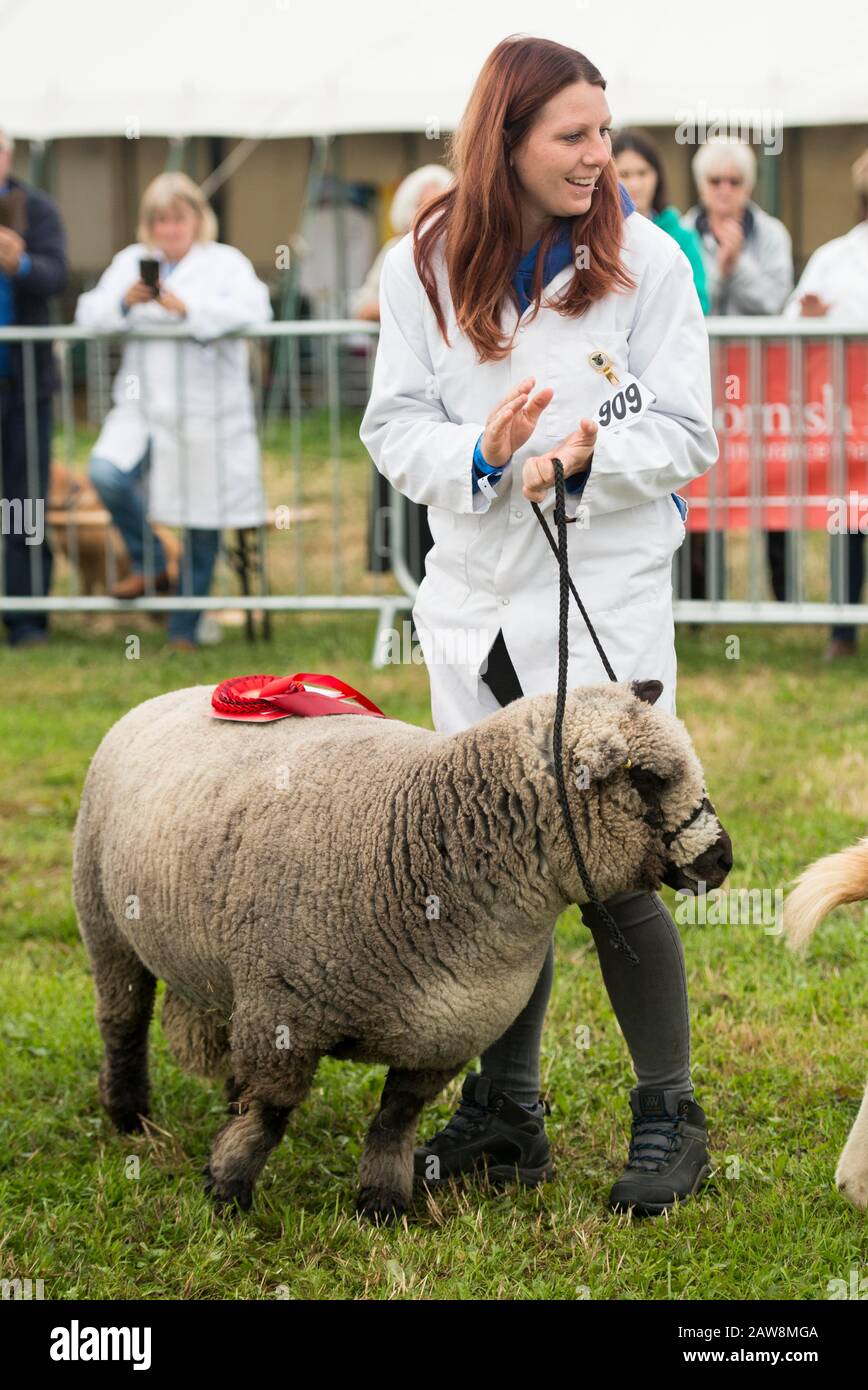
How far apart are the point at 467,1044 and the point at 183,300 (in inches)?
244

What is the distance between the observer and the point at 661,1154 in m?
3.41

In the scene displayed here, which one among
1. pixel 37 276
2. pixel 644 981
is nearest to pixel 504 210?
pixel 644 981

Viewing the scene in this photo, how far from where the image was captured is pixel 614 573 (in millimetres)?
3227

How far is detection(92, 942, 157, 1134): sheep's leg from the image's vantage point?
145 inches

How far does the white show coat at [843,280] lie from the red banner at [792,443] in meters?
0.32

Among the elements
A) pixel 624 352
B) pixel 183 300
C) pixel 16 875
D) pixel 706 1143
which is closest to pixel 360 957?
pixel 706 1143

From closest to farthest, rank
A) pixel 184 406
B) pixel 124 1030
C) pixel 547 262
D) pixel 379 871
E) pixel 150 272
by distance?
pixel 379 871
pixel 547 262
pixel 124 1030
pixel 150 272
pixel 184 406

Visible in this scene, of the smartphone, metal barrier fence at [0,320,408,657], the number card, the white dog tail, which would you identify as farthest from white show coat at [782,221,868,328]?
the white dog tail

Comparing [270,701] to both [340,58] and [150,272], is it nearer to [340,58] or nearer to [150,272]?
[150,272]

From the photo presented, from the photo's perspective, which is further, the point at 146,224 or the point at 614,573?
the point at 146,224

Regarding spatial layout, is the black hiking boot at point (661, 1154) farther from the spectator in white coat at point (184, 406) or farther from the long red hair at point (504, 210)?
the spectator in white coat at point (184, 406)

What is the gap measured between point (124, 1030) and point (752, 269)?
6.34m

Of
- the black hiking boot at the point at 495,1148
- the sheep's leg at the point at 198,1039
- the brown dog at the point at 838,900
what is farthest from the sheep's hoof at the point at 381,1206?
the brown dog at the point at 838,900
